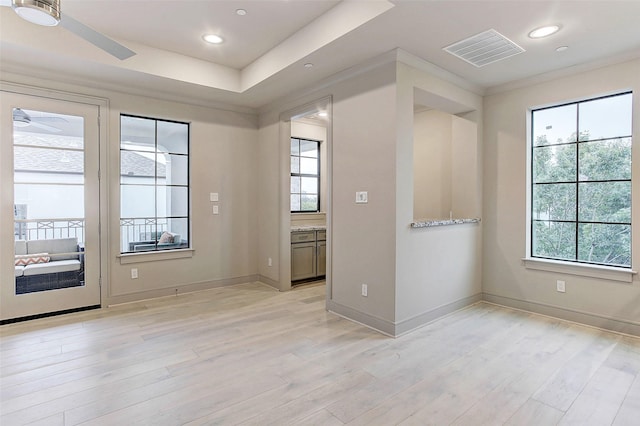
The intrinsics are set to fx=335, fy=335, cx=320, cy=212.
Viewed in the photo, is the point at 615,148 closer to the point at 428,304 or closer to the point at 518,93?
the point at 518,93

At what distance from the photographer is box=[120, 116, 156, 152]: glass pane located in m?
4.21

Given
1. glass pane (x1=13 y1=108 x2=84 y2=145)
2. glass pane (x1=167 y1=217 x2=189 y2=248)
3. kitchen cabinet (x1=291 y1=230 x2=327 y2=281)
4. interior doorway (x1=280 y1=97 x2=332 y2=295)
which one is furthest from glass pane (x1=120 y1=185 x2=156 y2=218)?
kitchen cabinet (x1=291 y1=230 x2=327 y2=281)

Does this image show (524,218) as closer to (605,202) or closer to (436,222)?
(605,202)

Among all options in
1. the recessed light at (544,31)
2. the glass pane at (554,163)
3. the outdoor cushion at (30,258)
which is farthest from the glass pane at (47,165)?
the glass pane at (554,163)

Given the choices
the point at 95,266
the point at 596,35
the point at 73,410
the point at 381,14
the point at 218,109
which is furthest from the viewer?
the point at 218,109

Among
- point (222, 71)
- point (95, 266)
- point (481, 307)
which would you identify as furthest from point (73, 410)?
point (481, 307)

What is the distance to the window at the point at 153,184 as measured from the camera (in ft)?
13.9

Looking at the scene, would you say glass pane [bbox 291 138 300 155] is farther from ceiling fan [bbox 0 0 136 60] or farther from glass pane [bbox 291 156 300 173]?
ceiling fan [bbox 0 0 136 60]

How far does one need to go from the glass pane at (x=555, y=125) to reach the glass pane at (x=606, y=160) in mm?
212

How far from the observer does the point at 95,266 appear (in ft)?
13.1

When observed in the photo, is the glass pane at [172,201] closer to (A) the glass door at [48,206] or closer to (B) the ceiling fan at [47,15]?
(A) the glass door at [48,206]

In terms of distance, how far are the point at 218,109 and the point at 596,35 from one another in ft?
14.2

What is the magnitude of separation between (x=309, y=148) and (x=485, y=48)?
138 inches

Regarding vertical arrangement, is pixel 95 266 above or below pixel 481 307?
above
